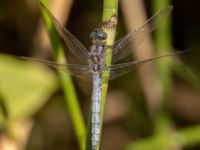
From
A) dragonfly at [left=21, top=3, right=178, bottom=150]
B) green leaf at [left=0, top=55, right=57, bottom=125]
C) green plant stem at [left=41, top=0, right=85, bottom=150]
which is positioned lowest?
green plant stem at [left=41, top=0, right=85, bottom=150]

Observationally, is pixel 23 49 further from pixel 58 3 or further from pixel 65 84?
pixel 65 84

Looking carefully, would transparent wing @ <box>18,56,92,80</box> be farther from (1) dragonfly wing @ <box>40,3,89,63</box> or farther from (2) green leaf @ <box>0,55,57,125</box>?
(2) green leaf @ <box>0,55,57,125</box>

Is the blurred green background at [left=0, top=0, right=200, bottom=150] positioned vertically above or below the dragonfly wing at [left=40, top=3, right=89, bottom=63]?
above

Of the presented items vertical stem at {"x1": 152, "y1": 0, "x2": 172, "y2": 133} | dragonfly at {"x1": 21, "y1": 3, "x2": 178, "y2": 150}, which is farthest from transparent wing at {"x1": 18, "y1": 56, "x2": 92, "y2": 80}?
vertical stem at {"x1": 152, "y1": 0, "x2": 172, "y2": 133}

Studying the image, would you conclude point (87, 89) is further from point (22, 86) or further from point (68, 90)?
point (68, 90)

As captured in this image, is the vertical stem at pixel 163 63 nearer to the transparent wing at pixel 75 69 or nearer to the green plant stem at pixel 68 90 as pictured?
the transparent wing at pixel 75 69

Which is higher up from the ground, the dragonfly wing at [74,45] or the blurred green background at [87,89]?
the blurred green background at [87,89]

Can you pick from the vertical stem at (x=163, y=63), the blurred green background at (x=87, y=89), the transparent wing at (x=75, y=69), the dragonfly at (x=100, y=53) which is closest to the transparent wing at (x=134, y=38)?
the dragonfly at (x=100, y=53)

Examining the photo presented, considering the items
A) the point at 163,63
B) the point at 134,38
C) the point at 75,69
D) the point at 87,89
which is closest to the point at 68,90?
the point at 75,69

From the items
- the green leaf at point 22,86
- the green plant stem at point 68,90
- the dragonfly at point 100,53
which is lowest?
the green plant stem at point 68,90
